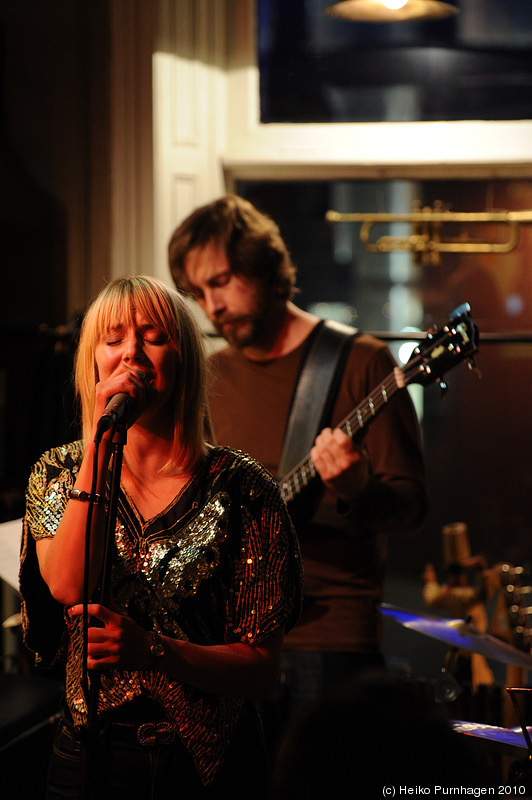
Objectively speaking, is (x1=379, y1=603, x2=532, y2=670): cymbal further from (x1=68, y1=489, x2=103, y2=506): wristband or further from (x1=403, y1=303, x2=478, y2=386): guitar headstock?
(x1=68, y1=489, x2=103, y2=506): wristband

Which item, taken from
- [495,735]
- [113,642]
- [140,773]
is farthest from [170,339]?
[495,735]

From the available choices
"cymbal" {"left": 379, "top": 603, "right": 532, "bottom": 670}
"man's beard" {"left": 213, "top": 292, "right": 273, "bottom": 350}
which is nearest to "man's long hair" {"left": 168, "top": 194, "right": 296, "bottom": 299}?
"man's beard" {"left": 213, "top": 292, "right": 273, "bottom": 350}

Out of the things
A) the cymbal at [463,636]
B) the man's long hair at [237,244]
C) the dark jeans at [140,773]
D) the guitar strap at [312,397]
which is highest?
the man's long hair at [237,244]

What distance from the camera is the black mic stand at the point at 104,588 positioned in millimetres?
1265

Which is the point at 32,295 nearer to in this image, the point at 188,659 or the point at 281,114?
the point at 281,114

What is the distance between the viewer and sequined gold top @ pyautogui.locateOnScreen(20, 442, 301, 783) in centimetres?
138

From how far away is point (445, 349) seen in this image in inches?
87.0

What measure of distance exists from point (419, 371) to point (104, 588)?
119cm

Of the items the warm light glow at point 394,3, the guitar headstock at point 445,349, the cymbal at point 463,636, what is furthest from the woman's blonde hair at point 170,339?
the warm light glow at point 394,3

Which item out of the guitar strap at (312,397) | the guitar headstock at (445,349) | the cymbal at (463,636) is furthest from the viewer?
the guitar strap at (312,397)

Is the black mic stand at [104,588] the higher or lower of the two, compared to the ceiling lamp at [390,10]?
lower

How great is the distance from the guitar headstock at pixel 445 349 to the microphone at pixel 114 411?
42.2 inches

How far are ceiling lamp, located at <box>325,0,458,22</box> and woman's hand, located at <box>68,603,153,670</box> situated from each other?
9.12ft

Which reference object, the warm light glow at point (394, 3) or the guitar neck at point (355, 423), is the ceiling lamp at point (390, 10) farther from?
the guitar neck at point (355, 423)
